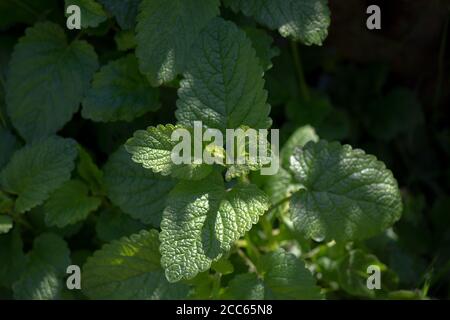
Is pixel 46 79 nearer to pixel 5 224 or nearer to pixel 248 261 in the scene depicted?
pixel 5 224

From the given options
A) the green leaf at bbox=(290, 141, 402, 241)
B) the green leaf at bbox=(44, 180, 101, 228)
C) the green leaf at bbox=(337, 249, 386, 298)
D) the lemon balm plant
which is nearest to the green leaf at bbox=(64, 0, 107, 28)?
the lemon balm plant

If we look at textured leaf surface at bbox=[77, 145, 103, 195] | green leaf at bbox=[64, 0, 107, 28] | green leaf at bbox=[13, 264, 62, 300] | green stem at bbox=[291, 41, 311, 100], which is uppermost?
green leaf at bbox=[64, 0, 107, 28]

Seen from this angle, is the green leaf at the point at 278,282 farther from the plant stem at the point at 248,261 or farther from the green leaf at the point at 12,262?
the green leaf at the point at 12,262

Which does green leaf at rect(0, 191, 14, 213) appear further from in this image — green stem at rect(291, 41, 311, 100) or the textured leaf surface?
green stem at rect(291, 41, 311, 100)

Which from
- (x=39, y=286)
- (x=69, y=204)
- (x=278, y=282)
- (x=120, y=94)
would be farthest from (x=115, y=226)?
(x=278, y=282)

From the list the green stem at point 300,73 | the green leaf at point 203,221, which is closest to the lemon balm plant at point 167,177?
the green leaf at point 203,221
